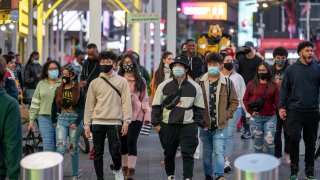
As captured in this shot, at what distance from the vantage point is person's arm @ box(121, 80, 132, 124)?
11.1 meters

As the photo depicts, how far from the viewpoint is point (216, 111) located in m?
11.3

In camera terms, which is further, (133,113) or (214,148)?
(133,113)

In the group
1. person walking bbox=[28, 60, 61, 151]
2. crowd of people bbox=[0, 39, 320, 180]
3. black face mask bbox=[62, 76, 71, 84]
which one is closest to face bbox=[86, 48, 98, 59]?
crowd of people bbox=[0, 39, 320, 180]

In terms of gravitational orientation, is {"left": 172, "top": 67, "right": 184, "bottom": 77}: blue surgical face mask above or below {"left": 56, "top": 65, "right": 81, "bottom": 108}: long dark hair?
above

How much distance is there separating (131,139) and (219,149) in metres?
1.38

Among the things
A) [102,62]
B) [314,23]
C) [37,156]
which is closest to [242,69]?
[102,62]

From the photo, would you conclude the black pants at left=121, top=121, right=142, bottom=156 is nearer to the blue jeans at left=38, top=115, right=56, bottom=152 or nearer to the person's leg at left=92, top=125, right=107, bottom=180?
the person's leg at left=92, top=125, right=107, bottom=180

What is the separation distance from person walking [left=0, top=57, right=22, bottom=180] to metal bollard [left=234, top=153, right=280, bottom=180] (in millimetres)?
1872

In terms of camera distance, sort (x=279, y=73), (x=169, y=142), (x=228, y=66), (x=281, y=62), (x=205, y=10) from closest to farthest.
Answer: (x=169, y=142), (x=228, y=66), (x=281, y=62), (x=279, y=73), (x=205, y=10)

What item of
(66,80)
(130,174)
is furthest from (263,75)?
(66,80)

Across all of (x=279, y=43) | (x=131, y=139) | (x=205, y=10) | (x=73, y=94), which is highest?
(x=205, y=10)

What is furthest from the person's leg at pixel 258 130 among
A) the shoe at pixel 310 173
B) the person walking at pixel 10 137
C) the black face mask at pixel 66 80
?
the person walking at pixel 10 137

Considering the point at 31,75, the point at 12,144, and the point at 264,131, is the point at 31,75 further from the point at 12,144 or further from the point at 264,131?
the point at 12,144

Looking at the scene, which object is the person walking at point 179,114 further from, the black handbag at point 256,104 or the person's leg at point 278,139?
the person's leg at point 278,139
